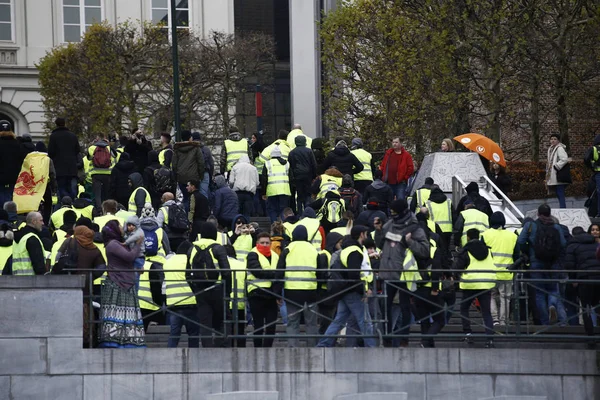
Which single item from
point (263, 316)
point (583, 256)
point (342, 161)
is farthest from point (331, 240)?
point (342, 161)

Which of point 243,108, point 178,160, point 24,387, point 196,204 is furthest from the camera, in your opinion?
point 243,108

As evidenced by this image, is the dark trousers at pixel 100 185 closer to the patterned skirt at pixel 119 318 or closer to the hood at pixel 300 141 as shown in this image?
the hood at pixel 300 141

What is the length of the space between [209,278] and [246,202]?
8059 millimetres

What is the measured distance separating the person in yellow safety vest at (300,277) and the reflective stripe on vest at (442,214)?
465cm

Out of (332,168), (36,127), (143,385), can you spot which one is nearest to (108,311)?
(143,385)

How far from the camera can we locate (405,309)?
66.8ft

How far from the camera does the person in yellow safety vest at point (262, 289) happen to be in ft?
65.5

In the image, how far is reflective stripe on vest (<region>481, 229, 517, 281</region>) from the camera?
21.8 meters

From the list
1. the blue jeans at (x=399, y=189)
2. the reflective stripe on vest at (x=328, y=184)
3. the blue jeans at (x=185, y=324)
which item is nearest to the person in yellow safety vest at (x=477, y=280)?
Answer: the blue jeans at (x=185, y=324)

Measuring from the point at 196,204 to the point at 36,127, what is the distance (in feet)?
108

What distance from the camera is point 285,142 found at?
29.2 m

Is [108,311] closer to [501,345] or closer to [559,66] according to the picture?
[501,345]

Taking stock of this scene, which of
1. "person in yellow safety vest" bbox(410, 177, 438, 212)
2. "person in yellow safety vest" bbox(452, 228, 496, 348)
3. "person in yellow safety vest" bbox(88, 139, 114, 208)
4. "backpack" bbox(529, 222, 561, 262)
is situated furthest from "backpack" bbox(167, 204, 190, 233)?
"backpack" bbox(529, 222, 561, 262)

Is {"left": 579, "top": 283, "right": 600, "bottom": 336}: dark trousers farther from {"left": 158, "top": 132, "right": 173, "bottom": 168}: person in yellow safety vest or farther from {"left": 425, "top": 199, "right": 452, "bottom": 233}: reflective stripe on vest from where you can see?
{"left": 158, "top": 132, "right": 173, "bottom": 168}: person in yellow safety vest
